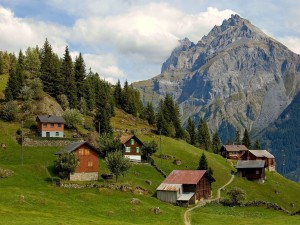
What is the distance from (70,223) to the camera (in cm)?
5288

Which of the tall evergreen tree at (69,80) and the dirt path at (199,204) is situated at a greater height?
the tall evergreen tree at (69,80)

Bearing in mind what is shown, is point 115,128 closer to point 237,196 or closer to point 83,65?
point 83,65

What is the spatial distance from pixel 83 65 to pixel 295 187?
93.4 metres

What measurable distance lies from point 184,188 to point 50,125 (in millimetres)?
48942

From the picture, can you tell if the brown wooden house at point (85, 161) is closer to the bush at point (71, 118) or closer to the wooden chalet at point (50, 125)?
the wooden chalet at point (50, 125)

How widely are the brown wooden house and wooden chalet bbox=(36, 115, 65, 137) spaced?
25112mm

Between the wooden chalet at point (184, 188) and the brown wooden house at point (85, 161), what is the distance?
1694cm

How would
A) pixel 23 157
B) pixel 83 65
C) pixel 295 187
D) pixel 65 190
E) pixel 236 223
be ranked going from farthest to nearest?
pixel 83 65, pixel 295 187, pixel 23 157, pixel 65 190, pixel 236 223

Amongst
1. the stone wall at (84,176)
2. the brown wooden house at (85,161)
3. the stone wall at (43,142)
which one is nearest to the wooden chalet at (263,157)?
the stone wall at (43,142)

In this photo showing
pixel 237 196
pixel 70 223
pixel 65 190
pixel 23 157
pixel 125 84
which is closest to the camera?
pixel 70 223

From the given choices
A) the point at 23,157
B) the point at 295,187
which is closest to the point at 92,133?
the point at 23,157

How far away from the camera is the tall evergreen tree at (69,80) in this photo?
15188cm

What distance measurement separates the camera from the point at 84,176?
324 feet

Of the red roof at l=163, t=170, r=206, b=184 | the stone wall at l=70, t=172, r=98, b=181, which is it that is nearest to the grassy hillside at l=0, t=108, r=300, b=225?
the red roof at l=163, t=170, r=206, b=184
